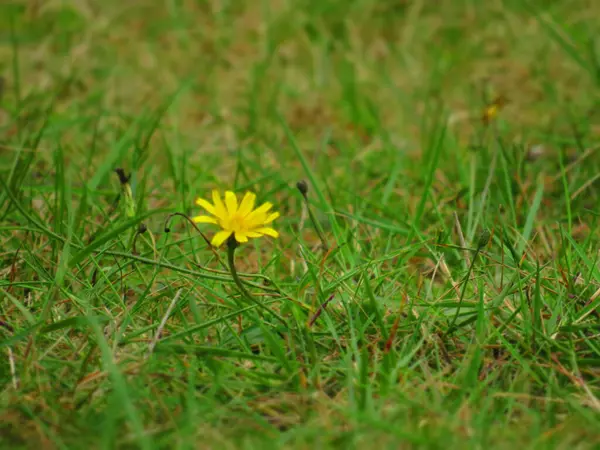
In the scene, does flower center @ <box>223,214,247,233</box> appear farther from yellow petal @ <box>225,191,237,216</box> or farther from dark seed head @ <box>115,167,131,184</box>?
dark seed head @ <box>115,167,131,184</box>

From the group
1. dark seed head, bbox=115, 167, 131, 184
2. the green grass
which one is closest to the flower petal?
the green grass

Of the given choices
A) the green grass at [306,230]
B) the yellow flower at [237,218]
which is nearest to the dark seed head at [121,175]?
the green grass at [306,230]

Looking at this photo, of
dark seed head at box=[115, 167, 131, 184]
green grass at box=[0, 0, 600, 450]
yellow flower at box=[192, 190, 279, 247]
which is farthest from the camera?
dark seed head at box=[115, 167, 131, 184]

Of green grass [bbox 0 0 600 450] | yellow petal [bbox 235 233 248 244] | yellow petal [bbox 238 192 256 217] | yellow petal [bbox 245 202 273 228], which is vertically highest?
yellow petal [bbox 238 192 256 217]

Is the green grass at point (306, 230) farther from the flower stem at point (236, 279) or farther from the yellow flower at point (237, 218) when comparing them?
the yellow flower at point (237, 218)

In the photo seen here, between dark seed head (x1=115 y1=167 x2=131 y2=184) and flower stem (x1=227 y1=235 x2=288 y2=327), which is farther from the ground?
dark seed head (x1=115 y1=167 x2=131 y2=184)

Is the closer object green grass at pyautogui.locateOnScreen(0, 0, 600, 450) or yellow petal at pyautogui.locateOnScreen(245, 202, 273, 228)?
green grass at pyautogui.locateOnScreen(0, 0, 600, 450)

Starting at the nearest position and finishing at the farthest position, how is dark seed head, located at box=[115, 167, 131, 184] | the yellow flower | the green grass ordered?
1. the green grass
2. the yellow flower
3. dark seed head, located at box=[115, 167, 131, 184]

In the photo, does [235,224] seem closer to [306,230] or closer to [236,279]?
[236,279]

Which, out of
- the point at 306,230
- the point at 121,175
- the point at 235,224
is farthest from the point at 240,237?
the point at 306,230

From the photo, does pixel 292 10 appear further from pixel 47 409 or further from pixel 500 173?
pixel 47 409
